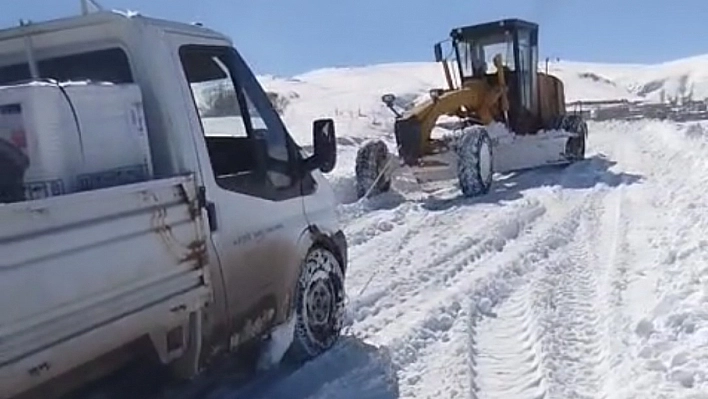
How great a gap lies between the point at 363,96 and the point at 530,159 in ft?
153

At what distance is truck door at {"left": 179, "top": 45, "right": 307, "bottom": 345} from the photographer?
4508 mm

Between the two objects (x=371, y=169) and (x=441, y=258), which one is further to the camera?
(x=371, y=169)

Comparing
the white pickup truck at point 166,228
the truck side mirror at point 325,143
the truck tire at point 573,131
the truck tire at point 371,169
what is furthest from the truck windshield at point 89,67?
the truck tire at point 573,131

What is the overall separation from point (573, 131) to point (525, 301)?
39.0 feet

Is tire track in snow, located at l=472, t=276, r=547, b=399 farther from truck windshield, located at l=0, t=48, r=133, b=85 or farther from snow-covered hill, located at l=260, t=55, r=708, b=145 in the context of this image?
snow-covered hill, located at l=260, t=55, r=708, b=145

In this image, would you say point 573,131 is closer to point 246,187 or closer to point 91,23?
point 246,187

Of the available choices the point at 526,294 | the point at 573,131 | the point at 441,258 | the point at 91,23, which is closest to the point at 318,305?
the point at 526,294

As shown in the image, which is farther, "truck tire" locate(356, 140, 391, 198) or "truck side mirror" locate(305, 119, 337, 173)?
"truck tire" locate(356, 140, 391, 198)

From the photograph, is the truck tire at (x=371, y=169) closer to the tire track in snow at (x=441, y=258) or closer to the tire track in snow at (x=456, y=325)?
the tire track in snow at (x=441, y=258)

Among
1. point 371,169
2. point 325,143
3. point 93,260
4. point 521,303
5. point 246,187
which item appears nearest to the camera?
point 93,260

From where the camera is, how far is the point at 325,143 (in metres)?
5.24

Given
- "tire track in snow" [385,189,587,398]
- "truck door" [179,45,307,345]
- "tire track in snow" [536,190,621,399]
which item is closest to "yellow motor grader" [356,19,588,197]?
"tire track in snow" [536,190,621,399]

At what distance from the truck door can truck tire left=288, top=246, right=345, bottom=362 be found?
0.18m

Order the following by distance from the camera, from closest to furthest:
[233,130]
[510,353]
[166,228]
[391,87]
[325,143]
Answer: [166,228] → [233,130] → [325,143] → [510,353] → [391,87]
